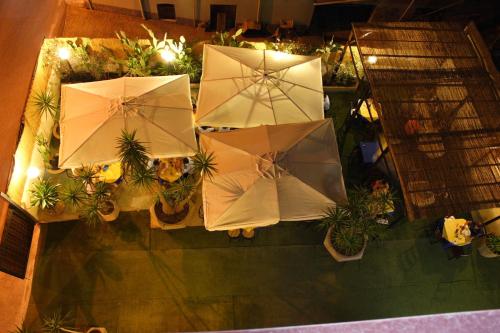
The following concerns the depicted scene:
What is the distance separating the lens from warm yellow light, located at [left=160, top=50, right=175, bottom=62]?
8.49 m

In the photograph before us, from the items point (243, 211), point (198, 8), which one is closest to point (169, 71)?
point (198, 8)

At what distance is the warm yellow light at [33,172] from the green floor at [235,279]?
3.70 feet

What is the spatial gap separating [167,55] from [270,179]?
173 inches

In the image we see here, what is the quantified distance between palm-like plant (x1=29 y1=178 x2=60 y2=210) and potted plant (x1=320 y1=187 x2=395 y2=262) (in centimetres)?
512

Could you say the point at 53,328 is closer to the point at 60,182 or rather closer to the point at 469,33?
the point at 60,182

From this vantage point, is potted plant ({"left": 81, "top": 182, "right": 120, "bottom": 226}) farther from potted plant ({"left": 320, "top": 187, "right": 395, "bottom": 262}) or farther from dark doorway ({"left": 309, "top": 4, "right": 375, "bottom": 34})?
dark doorway ({"left": 309, "top": 4, "right": 375, "bottom": 34})

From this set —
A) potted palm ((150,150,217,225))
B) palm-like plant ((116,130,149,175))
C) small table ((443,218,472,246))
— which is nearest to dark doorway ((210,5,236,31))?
potted palm ((150,150,217,225))

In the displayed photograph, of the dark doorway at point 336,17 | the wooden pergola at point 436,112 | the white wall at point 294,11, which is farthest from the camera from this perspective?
the dark doorway at point 336,17

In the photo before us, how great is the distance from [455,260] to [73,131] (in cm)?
818

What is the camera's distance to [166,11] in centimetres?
1056

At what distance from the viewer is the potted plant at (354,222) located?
647 centimetres

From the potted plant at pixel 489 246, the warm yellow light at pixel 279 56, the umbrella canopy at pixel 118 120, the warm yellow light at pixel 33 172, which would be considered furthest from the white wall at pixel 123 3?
the potted plant at pixel 489 246

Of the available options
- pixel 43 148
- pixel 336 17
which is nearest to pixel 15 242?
pixel 43 148

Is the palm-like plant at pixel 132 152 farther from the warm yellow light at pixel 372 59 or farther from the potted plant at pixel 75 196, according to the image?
the warm yellow light at pixel 372 59
